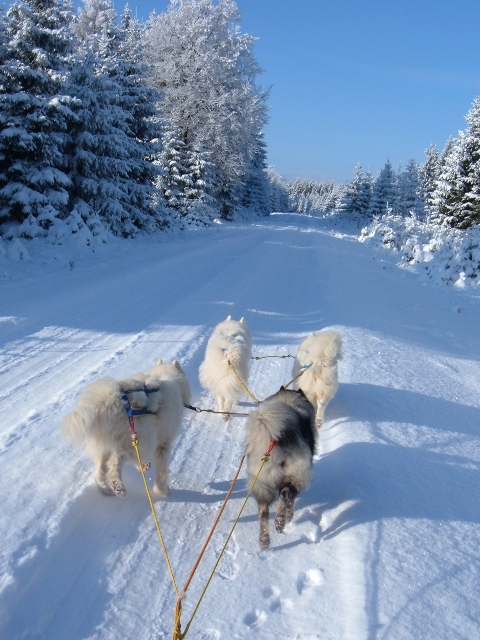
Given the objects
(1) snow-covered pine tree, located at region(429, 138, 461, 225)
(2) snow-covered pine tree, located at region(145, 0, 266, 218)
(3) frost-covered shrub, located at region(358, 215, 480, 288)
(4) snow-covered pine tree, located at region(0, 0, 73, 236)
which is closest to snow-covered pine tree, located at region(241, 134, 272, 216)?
(2) snow-covered pine tree, located at region(145, 0, 266, 218)

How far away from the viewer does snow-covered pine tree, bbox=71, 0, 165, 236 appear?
1672cm

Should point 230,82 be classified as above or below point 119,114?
above

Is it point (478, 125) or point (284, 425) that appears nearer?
point (284, 425)

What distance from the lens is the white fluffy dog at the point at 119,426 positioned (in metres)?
3.26

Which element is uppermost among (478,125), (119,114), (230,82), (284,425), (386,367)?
(230,82)

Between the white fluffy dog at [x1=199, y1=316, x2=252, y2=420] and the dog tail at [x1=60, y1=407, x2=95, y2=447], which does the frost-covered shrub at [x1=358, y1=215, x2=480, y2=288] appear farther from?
the dog tail at [x1=60, y1=407, x2=95, y2=447]

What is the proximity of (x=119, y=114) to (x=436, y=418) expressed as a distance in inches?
659

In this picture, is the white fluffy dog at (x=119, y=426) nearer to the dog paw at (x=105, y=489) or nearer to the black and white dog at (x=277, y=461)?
the dog paw at (x=105, y=489)

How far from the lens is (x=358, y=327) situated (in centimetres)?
958

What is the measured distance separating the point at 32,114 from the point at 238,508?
14659 millimetres

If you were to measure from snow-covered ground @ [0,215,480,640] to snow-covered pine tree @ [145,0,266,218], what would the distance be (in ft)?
76.9

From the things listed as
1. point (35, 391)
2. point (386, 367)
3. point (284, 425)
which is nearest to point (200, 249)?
point (386, 367)

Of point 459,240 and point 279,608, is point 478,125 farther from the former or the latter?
point 279,608

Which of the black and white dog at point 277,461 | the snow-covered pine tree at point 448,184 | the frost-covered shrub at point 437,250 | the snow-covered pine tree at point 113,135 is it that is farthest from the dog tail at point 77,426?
the snow-covered pine tree at point 448,184
